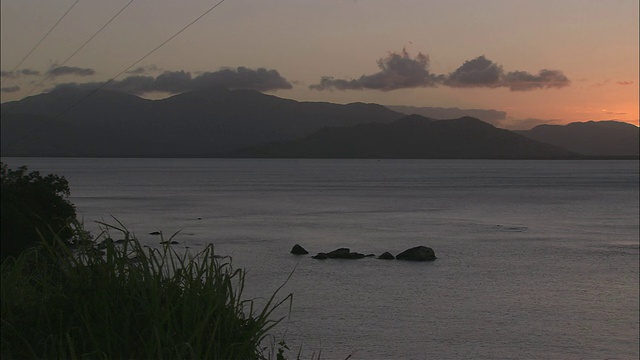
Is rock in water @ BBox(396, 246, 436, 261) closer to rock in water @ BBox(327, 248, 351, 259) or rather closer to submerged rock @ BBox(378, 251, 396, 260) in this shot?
submerged rock @ BBox(378, 251, 396, 260)

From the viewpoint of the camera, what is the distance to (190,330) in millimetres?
7438

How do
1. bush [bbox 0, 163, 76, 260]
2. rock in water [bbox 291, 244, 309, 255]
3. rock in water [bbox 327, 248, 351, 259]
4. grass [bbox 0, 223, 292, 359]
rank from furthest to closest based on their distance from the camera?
1. rock in water [bbox 291, 244, 309, 255]
2. rock in water [bbox 327, 248, 351, 259]
3. bush [bbox 0, 163, 76, 260]
4. grass [bbox 0, 223, 292, 359]

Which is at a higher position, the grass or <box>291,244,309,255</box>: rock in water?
the grass

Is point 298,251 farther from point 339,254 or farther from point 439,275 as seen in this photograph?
point 439,275

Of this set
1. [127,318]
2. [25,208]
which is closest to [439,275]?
[25,208]

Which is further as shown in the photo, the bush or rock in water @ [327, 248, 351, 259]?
rock in water @ [327, 248, 351, 259]

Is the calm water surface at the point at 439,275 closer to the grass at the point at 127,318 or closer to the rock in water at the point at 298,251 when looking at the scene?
the rock in water at the point at 298,251

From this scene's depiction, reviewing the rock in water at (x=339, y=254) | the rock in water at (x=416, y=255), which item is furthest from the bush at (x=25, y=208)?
the rock in water at (x=416, y=255)

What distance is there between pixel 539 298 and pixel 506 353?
550 inches

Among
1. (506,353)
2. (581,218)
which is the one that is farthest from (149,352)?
(581,218)

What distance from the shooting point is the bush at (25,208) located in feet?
157

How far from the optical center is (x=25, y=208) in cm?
5312

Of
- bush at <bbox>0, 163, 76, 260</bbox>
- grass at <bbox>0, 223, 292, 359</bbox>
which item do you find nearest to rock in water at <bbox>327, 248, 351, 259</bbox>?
bush at <bbox>0, 163, 76, 260</bbox>

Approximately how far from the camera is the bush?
1880 inches
